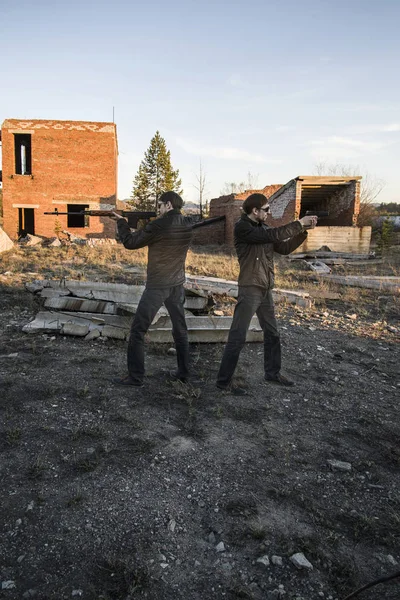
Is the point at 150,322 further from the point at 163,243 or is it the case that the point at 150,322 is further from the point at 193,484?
the point at 193,484

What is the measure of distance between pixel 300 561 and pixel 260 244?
263 centimetres

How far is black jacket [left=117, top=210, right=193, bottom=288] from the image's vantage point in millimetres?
3908

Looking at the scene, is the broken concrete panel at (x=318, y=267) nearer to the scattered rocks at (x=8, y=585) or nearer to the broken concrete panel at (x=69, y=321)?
the broken concrete panel at (x=69, y=321)

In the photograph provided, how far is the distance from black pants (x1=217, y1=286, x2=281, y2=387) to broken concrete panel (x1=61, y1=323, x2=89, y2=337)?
2.36m

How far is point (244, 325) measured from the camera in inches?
154

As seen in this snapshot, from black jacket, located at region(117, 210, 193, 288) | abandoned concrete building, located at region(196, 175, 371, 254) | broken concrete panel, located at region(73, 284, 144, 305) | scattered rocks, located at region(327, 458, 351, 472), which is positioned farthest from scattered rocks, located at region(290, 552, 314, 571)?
abandoned concrete building, located at region(196, 175, 371, 254)

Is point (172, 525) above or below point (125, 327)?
below

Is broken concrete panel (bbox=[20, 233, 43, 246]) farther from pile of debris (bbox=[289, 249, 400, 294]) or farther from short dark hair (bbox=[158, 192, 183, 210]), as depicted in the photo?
short dark hair (bbox=[158, 192, 183, 210])

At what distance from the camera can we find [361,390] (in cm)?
430

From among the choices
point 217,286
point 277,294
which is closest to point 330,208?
point 277,294

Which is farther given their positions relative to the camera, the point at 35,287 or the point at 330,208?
the point at 330,208

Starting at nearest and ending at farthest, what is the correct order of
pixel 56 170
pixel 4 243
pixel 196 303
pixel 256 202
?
pixel 256 202 < pixel 196 303 < pixel 4 243 < pixel 56 170

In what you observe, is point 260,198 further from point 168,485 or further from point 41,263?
point 41,263

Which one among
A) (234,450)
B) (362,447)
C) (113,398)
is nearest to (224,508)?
(234,450)
